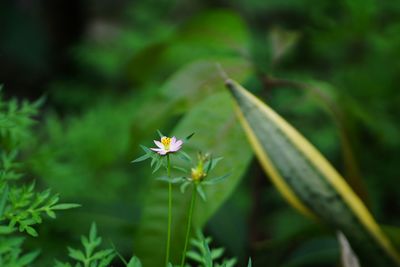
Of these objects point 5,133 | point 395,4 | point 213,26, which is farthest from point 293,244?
point 395,4

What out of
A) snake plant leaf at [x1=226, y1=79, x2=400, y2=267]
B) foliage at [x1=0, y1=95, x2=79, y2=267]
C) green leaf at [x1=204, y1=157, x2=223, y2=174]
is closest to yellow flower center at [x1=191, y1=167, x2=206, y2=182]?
green leaf at [x1=204, y1=157, x2=223, y2=174]

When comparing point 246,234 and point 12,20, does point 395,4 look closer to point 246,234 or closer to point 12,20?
point 246,234

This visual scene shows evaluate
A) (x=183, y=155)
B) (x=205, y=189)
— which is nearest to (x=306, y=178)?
(x=205, y=189)

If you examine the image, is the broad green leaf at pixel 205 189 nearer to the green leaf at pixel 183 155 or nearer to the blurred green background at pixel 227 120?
the blurred green background at pixel 227 120

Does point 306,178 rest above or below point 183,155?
above

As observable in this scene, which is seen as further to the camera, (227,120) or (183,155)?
(227,120)

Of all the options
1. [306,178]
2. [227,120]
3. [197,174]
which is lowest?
[197,174]

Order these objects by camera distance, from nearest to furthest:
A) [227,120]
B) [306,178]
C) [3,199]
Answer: [3,199] → [306,178] → [227,120]

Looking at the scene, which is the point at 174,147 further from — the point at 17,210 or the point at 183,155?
the point at 17,210
